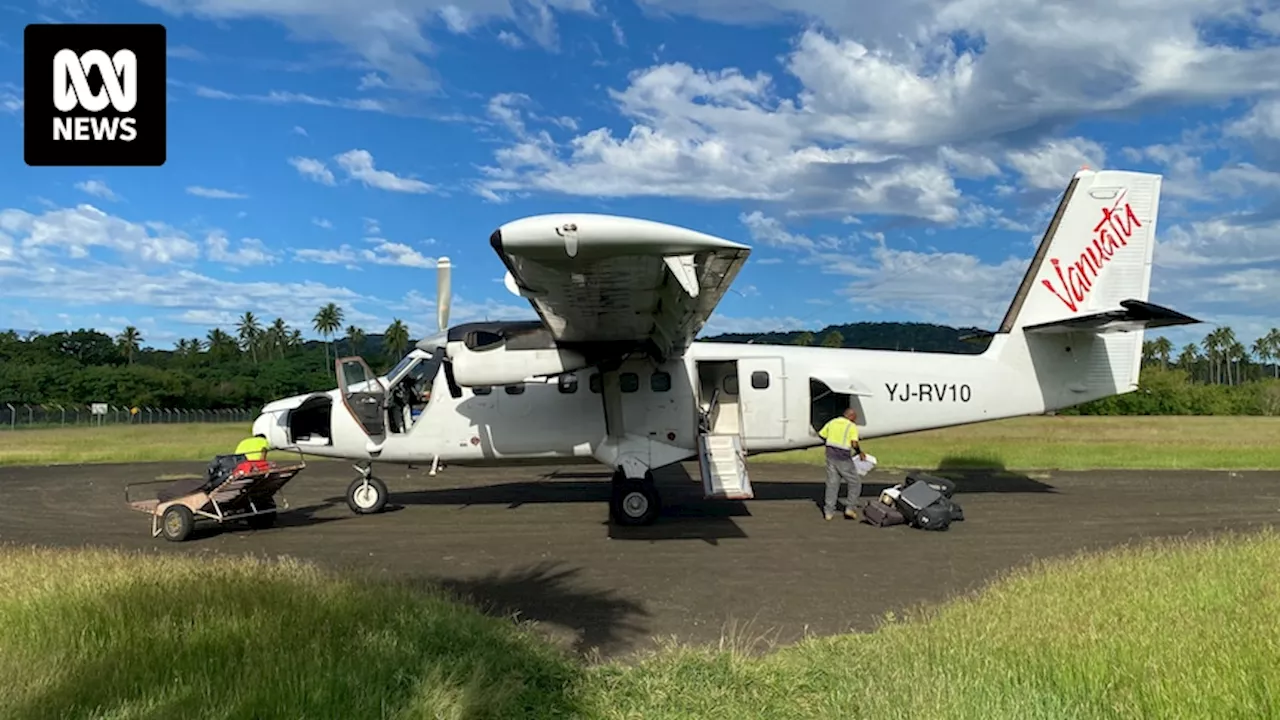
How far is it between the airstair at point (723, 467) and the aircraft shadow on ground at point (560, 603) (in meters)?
3.16

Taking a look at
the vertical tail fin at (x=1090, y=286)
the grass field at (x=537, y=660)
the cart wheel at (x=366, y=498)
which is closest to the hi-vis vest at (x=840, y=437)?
the vertical tail fin at (x=1090, y=286)

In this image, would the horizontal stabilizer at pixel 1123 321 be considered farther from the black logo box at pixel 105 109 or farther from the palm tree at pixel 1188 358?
the palm tree at pixel 1188 358

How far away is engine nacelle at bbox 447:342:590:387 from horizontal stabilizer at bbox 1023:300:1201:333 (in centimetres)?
768

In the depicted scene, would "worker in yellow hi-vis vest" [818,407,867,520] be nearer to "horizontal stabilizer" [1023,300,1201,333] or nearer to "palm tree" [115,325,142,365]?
"horizontal stabilizer" [1023,300,1201,333]

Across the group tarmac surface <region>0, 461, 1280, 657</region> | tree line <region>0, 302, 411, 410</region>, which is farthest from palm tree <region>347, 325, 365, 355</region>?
tarmac surface <region>0, 461, 1280, 657</region>

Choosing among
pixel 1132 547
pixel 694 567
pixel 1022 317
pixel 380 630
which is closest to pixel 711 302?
pixel 694 567

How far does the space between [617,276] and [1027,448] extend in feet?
72.8

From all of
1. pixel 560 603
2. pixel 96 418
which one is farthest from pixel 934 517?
pixel 96 418

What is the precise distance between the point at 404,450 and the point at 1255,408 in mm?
68915

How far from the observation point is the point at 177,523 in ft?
37.0

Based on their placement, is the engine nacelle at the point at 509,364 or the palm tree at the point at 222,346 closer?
the engine nacelle at the point at 509,364

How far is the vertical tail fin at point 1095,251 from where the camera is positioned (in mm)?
13562

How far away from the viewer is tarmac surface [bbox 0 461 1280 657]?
7406 millimetres

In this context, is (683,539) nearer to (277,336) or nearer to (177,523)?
(177,523)
